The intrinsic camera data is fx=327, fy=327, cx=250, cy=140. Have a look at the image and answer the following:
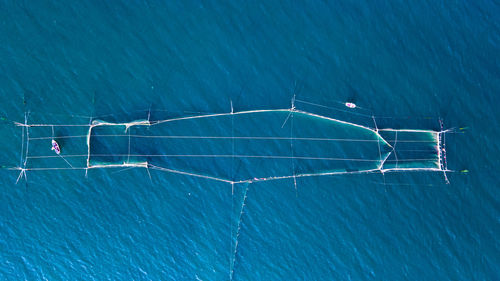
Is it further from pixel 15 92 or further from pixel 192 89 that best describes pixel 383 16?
pixel 15 92

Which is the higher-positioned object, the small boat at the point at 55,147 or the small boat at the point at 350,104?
the small boat at the point at 350,104

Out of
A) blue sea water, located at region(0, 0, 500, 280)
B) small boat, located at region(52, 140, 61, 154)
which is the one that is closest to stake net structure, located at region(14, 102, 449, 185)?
small boat, located at region(52, 140, 61, 154)

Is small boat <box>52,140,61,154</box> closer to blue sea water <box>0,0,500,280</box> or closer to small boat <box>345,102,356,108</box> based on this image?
blue sea water <box>0,0,500,280</box>

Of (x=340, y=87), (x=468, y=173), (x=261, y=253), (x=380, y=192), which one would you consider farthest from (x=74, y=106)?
(x=468, y=173)

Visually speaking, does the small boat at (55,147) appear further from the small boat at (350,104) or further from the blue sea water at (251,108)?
the small boat at (350,104)

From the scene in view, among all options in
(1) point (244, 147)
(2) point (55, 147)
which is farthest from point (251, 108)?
(2) point (55, 147)

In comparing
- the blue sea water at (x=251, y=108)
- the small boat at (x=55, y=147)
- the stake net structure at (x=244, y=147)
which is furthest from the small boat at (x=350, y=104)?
the small boat at (x=55, y=147)
